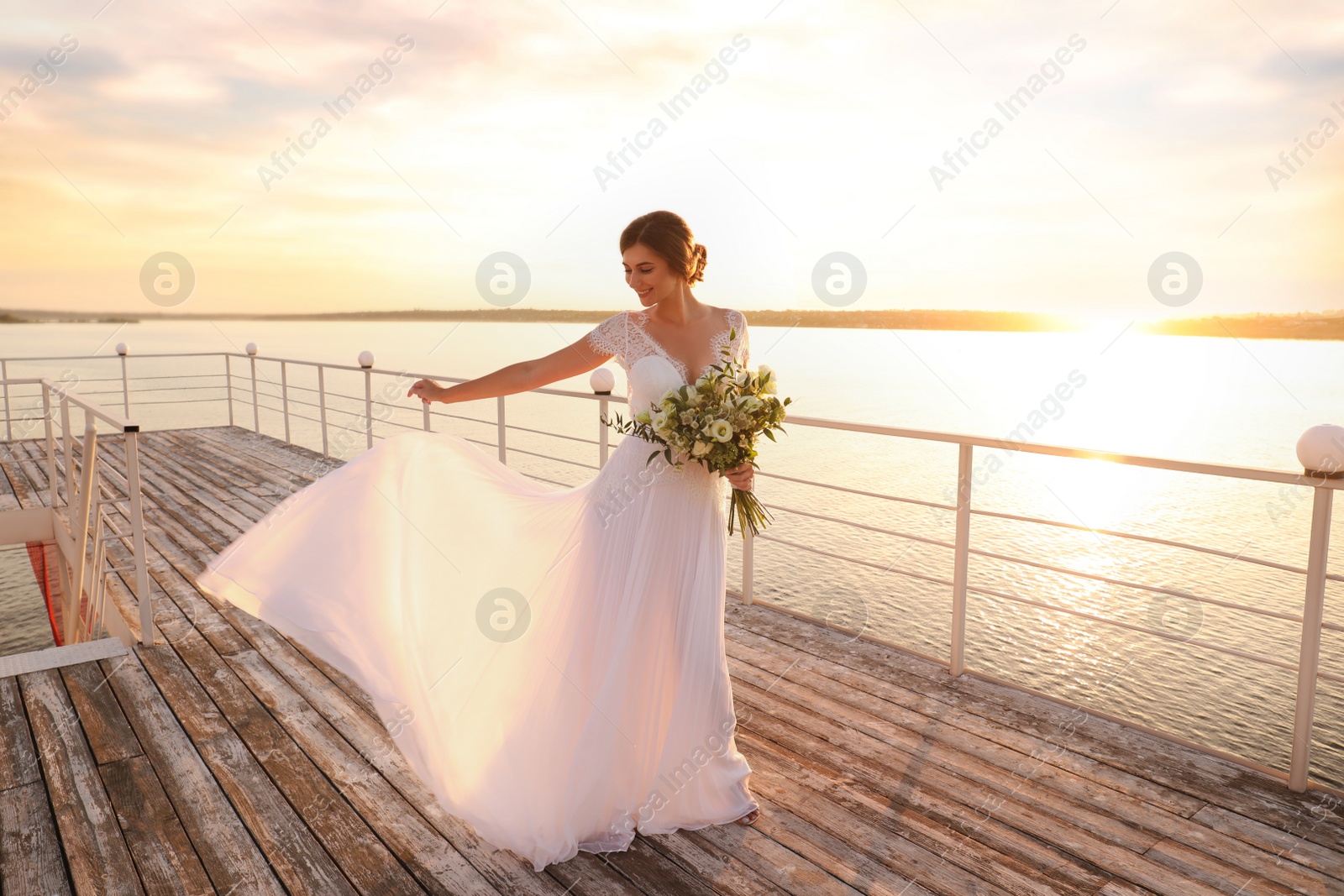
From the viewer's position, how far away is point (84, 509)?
15.3ft

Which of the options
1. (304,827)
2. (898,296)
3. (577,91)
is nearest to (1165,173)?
(898,296)

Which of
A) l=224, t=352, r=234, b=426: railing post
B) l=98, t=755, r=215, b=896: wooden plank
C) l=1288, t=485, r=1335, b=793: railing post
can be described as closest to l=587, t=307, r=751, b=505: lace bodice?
l=98, t=755, r=215, b=896: wooden plank

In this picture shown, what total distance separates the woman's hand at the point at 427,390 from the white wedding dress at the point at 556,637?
0.38 meters

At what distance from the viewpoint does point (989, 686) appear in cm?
317

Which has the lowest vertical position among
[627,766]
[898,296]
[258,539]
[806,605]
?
[806,605]

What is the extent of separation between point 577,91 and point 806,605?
16.5 feet

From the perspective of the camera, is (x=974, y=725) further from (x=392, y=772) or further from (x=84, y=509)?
(x=84, y=509)

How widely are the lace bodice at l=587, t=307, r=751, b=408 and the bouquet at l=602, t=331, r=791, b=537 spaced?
4cm

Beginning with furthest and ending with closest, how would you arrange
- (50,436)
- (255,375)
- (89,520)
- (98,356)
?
(255,375), (98,356), (50,436), (89,520)

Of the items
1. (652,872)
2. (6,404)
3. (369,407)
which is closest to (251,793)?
(652,872)

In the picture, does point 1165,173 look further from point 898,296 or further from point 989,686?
point 989,686

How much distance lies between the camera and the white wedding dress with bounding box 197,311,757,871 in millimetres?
2127

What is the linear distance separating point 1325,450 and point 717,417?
5.94 feet

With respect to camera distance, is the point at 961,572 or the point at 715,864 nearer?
the point at 715,864
